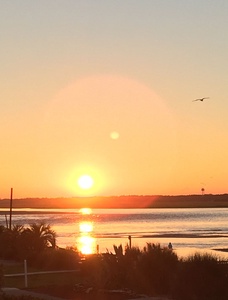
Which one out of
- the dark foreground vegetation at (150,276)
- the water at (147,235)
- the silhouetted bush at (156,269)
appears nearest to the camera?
the dark foreground vegetation at (150,276)

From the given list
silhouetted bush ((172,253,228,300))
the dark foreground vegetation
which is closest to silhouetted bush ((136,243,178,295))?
the dark foreground vegetation

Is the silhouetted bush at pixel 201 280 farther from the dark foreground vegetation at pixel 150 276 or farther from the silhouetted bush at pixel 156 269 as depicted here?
the silhouetted bush at pixel 156 269

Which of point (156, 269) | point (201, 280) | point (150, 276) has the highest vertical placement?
point (156, 269)

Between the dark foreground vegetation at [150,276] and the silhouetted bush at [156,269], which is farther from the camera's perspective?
the silhouetted bush at [156,269]

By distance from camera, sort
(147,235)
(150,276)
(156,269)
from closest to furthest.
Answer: (150,276) < (156,269) < (147,235)

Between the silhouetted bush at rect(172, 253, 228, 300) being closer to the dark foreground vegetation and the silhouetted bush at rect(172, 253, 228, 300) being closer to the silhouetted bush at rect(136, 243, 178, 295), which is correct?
the dark foreground vegetation

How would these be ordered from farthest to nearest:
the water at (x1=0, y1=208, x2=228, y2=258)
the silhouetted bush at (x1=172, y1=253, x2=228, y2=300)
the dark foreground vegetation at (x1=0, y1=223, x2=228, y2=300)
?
the water at (x1=0, y1=208, x2=228, y2=258), the dark foreground vegetation at (x1=0, y1=223, x2=228, y2=300), the silhouetted bush at (x1=172, y1=253, x2=228, y2=300)

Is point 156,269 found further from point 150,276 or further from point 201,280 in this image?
point 201,280

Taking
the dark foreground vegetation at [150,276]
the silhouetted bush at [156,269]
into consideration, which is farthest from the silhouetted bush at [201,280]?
the silhouetted bush at [156,269]

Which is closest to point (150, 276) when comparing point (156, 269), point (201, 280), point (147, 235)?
point (156, 269)

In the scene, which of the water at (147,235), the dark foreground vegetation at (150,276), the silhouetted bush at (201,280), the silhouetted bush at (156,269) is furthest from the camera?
the water at (147,235)

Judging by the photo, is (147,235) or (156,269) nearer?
(156,269)

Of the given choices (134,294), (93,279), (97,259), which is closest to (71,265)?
(97,259)

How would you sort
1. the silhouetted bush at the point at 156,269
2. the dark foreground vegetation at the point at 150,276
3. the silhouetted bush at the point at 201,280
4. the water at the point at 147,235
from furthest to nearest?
the water at the point at 147,235, the silhouetted bush at the point at 156,269, the dark foreground vegetation at the point at 150,276, the silhouetted bush at the point at 201,280
